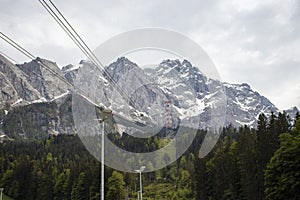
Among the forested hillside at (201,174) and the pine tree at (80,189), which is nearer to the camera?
the forested hillside at (201,174)

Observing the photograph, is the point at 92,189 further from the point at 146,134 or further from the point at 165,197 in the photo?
the point at 146,134

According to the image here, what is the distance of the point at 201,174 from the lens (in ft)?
294

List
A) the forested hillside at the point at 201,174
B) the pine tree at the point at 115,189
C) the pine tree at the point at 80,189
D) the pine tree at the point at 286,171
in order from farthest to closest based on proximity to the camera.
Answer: the pine tree at the point at 80,189 → the pine tree at the point at 115,189 → the forested hillside at the point at 201,174 → the pine tree at the point at 286,171

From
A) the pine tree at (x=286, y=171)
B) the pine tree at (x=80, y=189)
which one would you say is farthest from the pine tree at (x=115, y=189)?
the pine tree at (x=286, y=171)

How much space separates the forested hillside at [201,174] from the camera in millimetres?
46594

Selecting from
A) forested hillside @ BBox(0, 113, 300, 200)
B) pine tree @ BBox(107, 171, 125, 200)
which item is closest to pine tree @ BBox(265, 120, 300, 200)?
forested hillside @ BBox(0, 113, 300, 200)

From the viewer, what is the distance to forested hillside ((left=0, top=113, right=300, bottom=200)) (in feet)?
153

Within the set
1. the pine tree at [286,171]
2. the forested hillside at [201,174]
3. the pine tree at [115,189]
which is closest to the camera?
the pine tree at [286,171]

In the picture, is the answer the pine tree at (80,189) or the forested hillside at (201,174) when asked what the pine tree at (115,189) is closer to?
the forested hillside at (201,174)

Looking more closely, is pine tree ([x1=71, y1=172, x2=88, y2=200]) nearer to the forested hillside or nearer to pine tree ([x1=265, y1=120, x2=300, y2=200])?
the forested hillside

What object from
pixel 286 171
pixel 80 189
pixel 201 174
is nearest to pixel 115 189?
pixel 80 189

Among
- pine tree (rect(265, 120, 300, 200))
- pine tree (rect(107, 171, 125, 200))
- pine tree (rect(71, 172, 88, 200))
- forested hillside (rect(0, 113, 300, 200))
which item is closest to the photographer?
pine tree (rect(265, 120, 300, 200))

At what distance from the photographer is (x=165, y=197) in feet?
432

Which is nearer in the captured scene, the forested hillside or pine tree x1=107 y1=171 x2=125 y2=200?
the forested hillside
